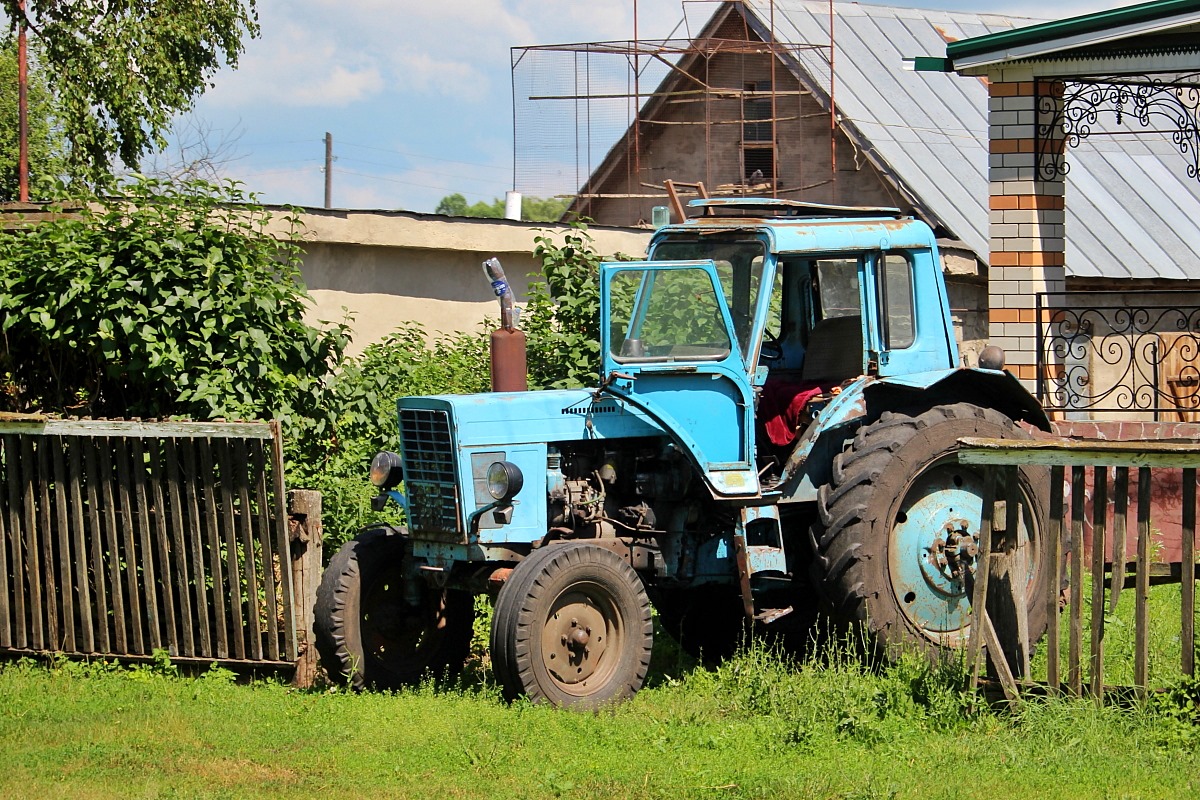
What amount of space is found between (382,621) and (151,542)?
4.89ft

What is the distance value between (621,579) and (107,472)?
10.5ft

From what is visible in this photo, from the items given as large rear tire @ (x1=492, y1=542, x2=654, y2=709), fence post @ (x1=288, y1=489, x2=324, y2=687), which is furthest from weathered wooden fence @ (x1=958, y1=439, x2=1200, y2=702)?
fence post @ (x1=288, y1=489, x2=324, y2=687)

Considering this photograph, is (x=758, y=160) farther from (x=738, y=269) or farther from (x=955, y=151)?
(x=738, y=269)

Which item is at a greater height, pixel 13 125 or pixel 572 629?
pixel 13 125

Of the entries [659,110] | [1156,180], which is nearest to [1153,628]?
[1156,180]

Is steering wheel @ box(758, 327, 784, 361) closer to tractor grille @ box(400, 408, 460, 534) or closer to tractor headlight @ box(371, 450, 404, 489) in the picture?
tractor grille @ box(400, 408, 460, 534)

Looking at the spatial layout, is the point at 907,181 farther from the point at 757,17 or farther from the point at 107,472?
the point at 107,472

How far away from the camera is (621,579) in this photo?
7285 millimetres

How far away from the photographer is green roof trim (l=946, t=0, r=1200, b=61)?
10977 mm

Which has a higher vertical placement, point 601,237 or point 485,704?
point 601,237

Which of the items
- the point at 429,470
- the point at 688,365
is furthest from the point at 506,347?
the point at 688,365

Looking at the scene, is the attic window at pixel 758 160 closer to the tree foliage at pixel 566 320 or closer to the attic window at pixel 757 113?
the attic window at pixel 757 113

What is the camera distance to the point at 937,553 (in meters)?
8.04

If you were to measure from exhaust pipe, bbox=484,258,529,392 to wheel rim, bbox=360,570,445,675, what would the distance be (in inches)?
48.5
